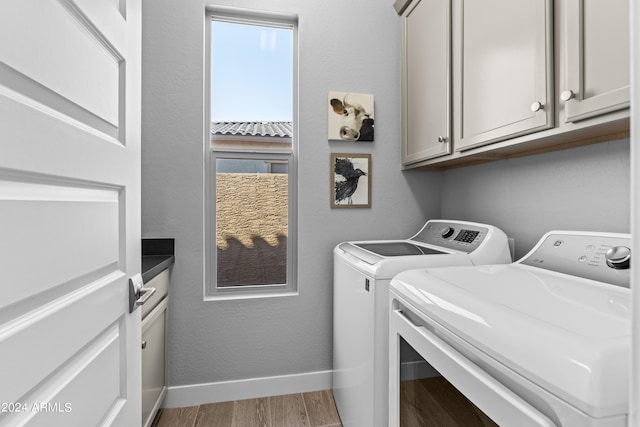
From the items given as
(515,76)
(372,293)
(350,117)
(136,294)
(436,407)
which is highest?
(350,117)

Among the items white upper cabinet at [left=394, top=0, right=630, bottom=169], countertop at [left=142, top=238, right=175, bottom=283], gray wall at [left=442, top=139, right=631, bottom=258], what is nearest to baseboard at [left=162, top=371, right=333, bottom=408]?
countertop at [left=142, top=238, right=175, bottom=283]

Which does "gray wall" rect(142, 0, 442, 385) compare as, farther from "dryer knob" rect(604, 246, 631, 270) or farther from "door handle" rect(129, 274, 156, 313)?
"dryer knob" rect(604, 246, 631, 270)

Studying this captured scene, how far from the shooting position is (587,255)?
102 centimetres

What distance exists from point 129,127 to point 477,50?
138cm

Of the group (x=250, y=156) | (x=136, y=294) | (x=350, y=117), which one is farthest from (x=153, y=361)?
(x=350, y=117)

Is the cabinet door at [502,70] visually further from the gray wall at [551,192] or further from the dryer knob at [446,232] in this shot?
the dryer knob at [446,232]

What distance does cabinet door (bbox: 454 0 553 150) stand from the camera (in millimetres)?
1028

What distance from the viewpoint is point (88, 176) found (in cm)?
63

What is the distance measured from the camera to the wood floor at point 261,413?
67.0 inches

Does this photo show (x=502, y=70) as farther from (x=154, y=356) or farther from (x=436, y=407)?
(x=154, y=356)

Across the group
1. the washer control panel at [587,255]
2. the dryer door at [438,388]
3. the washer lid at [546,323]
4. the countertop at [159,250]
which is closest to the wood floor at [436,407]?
the dryer door at [438,388]

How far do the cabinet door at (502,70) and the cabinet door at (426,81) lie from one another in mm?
82

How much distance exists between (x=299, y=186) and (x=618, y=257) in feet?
4.94

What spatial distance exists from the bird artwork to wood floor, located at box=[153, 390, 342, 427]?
125cm
